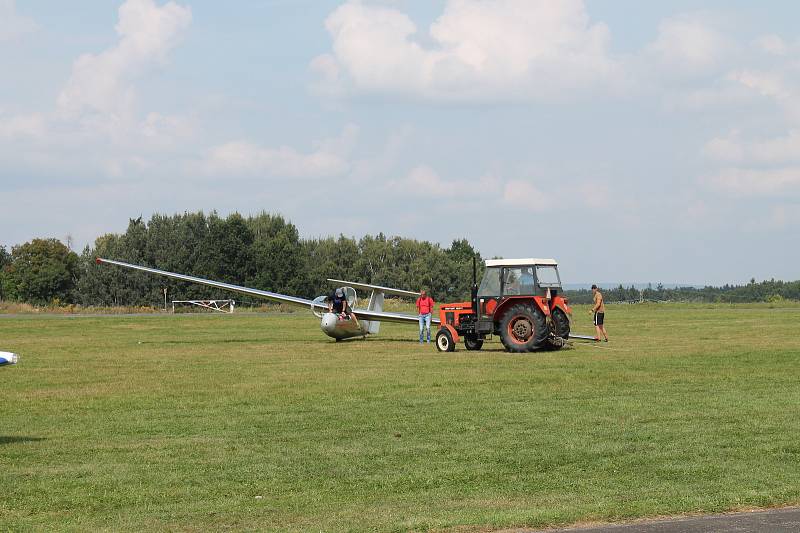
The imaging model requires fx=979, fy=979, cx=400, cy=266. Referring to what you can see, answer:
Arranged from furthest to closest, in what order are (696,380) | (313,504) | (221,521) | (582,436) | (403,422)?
(696,380) < (403,422) < (582,436) < (313,504) < (221,521)

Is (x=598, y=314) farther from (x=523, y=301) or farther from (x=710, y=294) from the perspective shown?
(x=710, y=294)

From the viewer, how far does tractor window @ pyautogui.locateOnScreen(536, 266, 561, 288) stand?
23.4 m

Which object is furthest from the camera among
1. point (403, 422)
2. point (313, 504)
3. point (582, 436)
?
point (403, 422)

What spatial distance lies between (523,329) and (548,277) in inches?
65.0

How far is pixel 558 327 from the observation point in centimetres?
2305

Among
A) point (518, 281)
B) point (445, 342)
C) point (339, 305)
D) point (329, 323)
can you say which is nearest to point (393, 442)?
point (445, 342)

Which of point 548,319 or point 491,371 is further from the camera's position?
point 548,319

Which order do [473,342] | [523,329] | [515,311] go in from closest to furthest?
[523,329] → [515,311] → [473,342]

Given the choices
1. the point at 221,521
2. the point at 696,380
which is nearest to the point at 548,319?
the point at 696,380

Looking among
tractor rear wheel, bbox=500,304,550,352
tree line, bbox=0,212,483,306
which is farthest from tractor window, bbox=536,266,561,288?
tree line, bbox=0,212,483,306

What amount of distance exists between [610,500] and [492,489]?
3.25 feet

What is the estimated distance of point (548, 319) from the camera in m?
22.6

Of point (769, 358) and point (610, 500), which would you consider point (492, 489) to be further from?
point (769, 358)

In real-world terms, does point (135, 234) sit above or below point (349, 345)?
above
